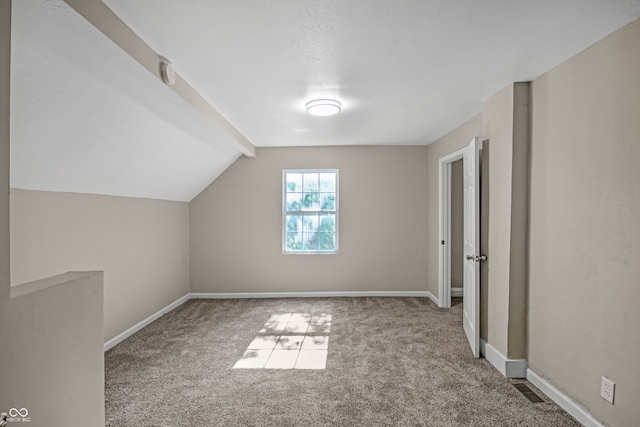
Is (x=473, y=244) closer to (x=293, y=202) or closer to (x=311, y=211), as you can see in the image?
(x=311, y=211)

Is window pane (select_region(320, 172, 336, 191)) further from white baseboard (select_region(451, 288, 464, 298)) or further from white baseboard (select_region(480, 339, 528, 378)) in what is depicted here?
white baseboard (select_region(480, 339, 528, 378))

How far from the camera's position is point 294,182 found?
585 cm

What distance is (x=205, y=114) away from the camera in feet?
10.8

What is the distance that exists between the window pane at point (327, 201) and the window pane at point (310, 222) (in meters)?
0.21

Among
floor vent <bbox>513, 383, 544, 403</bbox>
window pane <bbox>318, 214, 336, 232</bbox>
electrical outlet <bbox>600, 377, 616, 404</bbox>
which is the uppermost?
window pane <bbox>318, 214, 336, 232</bbox>

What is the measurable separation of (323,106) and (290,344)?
7.74ft

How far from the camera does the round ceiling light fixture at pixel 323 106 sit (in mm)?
3328

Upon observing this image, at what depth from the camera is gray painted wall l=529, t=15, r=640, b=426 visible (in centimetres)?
202

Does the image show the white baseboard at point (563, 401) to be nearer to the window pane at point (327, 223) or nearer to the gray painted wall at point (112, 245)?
the window pane at point (327, 223)

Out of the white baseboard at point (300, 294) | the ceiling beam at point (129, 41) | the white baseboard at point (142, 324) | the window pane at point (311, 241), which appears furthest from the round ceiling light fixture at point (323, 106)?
the white baseboard at point (300, 294)

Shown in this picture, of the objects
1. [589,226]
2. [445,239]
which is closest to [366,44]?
[589,226]

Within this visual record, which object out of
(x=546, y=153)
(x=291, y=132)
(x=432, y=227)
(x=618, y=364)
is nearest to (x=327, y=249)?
(x=432, y=227)

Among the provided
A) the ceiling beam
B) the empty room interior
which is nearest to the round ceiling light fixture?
the empty room interior

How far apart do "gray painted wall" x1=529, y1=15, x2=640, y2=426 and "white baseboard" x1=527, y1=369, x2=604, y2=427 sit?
50 mm
